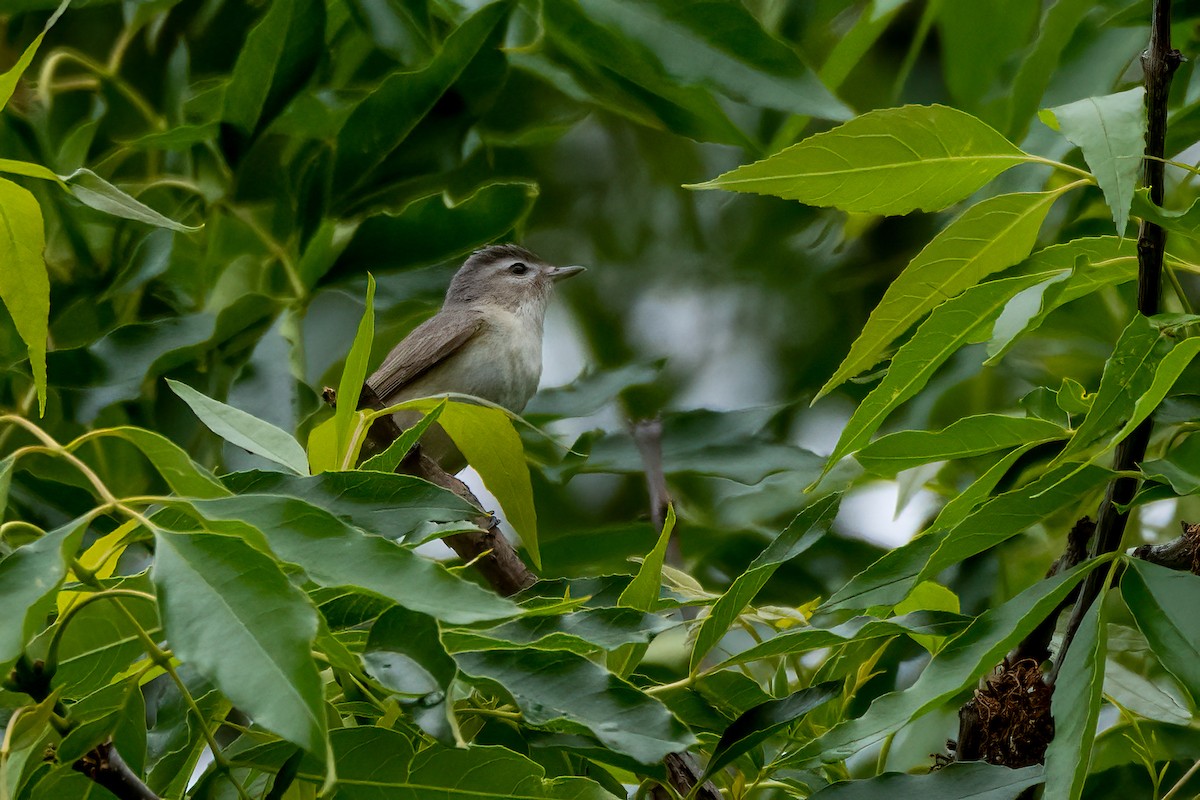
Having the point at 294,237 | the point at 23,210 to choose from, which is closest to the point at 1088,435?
the point at 23,210

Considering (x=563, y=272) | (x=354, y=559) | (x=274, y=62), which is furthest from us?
(x=563, y=272)

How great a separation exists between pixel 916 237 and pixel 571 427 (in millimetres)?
1560

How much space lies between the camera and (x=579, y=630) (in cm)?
168

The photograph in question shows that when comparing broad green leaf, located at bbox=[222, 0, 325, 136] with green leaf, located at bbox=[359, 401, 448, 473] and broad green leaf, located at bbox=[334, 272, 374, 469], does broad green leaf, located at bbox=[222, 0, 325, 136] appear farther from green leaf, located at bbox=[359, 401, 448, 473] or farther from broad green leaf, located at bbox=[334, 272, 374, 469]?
green leaf, located at bbox=[359, 401, 448, 473]

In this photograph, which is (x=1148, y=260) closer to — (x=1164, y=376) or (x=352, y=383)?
→ (x=1164, y=376)

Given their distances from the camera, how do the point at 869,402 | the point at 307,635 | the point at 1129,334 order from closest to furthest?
the point at 307,635 < the point at 1129,334 < the point at 869,402

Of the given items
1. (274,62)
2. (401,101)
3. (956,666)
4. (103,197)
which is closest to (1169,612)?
(956,666)

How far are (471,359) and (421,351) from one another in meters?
0.21

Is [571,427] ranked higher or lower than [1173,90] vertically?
lower

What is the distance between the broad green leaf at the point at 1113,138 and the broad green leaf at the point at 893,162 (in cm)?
13

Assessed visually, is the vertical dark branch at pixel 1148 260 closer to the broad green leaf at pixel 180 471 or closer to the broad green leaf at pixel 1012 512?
the broad green leaf at pixel 1012 512

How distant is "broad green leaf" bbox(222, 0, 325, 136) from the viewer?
3385 millimetres

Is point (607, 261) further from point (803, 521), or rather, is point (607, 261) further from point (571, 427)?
point (803, 521)

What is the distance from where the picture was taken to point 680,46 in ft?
10.6
